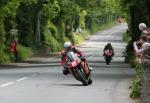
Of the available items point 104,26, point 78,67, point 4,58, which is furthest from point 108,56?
point 104,26

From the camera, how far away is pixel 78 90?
21.8 metres

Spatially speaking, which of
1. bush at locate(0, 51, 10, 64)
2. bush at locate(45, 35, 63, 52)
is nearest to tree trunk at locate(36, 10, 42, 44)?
bush at locate(45, 35, 63, 52)

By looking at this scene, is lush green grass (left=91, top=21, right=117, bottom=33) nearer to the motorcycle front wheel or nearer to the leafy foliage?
the leafy foliage

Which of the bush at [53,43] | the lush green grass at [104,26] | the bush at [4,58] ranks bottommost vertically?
the lush green grass at [104,26]

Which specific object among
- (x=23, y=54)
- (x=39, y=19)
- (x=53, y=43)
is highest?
(x=39, y=19)

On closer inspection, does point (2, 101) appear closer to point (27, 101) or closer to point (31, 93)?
point (27, 101)

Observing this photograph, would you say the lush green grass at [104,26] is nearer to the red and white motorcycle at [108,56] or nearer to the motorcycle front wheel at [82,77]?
the red and white motorcycle at [108,56]

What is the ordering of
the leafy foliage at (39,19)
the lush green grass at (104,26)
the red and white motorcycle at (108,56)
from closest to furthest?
the red and white motorcycle at (108,56) < the leafy foliage at (39,19) < the lush green grass at (104,26)

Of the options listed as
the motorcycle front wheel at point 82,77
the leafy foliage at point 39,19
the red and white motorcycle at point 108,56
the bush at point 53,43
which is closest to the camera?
the motorcycle front wheel at point 82,77

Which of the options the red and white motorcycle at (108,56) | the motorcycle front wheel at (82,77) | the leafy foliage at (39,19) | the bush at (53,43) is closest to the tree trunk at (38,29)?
the leafy foliage at (39,19)

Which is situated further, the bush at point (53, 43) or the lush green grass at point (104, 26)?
the lush green grass at point (104, 26)

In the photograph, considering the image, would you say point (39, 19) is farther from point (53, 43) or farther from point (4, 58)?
point (4, 58)

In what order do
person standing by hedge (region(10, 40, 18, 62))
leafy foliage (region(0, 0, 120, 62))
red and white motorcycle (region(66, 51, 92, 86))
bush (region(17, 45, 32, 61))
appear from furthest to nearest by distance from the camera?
bush (region(17, 45, 32, 61))
person standing by hedge (region(10, 40, 18, 62))
leafy foliage (region(0, 0, 120, 62))
red and white motorcycle (region(66, 51, 92, 86))

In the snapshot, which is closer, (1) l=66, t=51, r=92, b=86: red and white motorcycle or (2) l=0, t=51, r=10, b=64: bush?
(1) l=66, t=51, r=92, b=86: red and white motorcycle
